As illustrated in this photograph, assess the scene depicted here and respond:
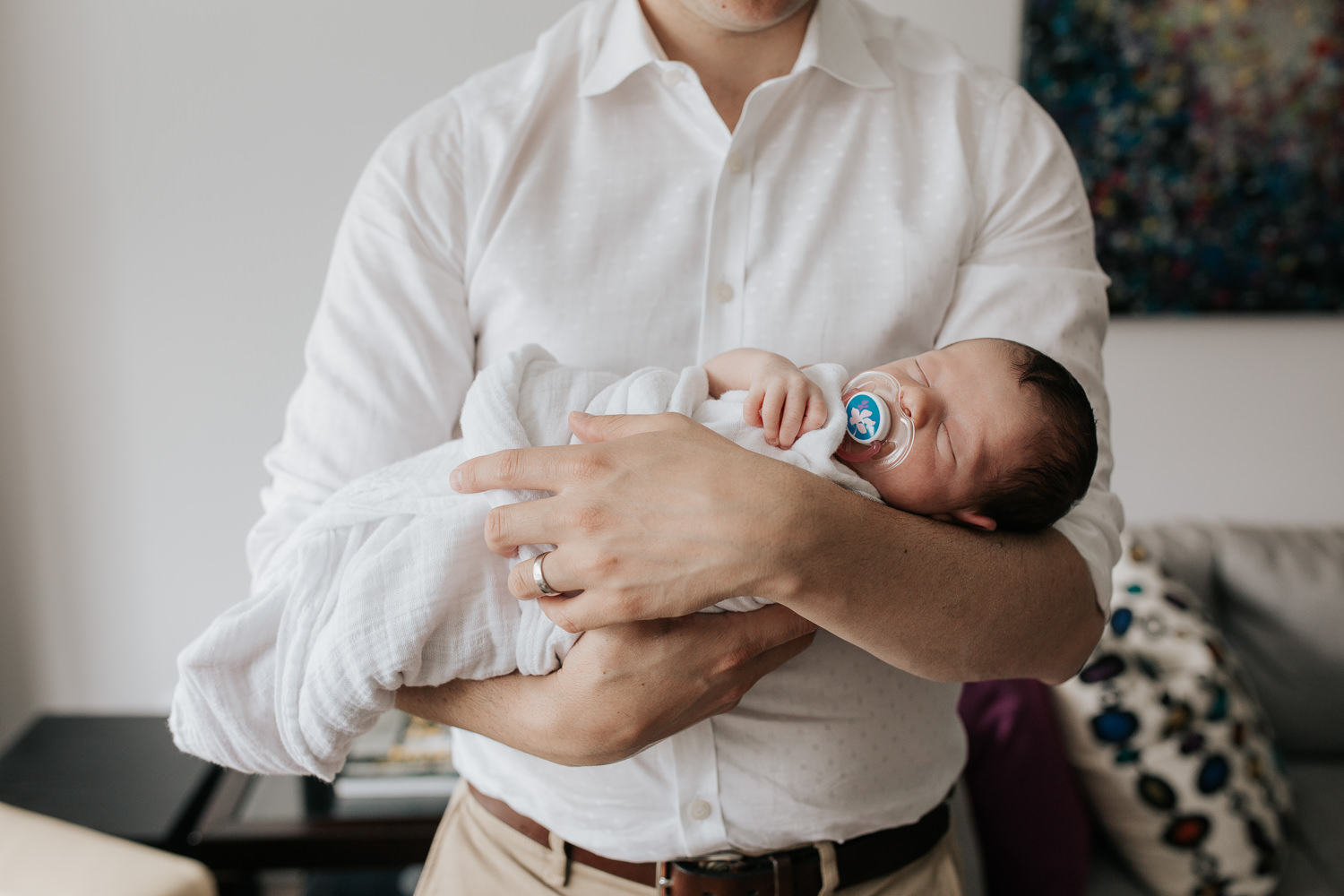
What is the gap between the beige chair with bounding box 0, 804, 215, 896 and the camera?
1.48 metres

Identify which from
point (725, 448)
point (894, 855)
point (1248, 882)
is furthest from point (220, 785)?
point (1248, 882)

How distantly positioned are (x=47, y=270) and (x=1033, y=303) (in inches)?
95.4

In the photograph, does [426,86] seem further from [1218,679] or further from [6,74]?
[1218,679]

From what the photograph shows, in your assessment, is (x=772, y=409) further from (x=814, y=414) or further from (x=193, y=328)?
(x=193, y=328)

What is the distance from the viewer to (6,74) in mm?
2146

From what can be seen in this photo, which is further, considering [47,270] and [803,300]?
[47,270]

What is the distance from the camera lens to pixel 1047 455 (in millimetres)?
932

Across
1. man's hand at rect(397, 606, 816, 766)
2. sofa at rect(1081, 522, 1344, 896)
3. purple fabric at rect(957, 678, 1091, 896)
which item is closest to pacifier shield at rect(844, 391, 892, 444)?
man's hand at rect(397, 606, 816, 766)

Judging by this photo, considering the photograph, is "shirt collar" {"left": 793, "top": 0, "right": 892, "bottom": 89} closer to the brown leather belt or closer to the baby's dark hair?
the baby's dark hair

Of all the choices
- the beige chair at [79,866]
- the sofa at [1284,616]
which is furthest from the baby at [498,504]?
the sofa at [1284,616]

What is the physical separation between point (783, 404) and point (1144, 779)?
1.57 meters

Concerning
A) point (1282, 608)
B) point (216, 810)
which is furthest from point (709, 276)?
point (1282, 608)

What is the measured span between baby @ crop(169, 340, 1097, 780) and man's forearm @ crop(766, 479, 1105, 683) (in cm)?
8

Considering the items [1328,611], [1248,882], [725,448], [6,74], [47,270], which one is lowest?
[1248,882]
